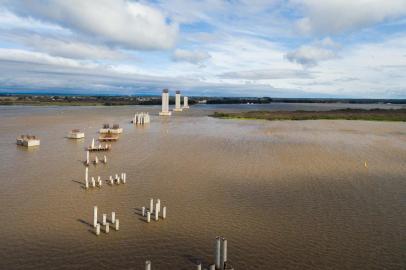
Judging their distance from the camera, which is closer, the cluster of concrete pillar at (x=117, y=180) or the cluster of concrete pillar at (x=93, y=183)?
the cluster of concrete pillar at (x=93, y=183)

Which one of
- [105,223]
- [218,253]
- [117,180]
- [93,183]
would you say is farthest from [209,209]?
[93,183]

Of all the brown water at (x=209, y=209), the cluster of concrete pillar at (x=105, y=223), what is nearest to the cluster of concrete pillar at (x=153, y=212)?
the brown water at (x=209, y=209)

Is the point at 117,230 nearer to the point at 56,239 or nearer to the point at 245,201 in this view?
the point at 56,239

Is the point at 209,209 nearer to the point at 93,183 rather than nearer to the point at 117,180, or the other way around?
the point at 117,180

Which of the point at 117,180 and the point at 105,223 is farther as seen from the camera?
the point at 117,180

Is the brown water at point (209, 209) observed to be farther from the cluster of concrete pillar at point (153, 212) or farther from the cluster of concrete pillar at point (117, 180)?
the cluster of concrete pillar at point (117, 180)

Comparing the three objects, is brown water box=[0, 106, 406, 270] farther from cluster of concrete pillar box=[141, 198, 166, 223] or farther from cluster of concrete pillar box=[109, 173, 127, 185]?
cluster of concrete pillar box=[109, 173, 127, 185]

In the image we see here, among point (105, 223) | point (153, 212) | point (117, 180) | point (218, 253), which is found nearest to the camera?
point (218, 253)

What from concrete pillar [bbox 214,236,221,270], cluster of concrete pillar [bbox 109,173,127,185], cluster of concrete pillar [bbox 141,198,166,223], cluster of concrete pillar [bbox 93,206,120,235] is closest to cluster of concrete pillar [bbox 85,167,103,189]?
cluster of concrete pillar [bbox 109,173,127,185]
